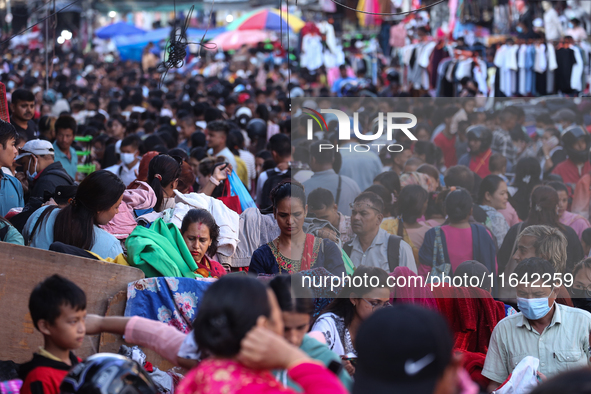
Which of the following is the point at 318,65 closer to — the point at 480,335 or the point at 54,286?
the point at 480,335

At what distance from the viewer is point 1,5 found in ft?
76.6

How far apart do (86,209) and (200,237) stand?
24.1 inches

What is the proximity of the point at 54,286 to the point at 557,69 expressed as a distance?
12178 mm

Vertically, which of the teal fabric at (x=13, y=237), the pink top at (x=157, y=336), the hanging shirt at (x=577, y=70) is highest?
the hanging shirt at (x=577, y=70)

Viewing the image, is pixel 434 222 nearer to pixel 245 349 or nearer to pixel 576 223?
pixel 576 223

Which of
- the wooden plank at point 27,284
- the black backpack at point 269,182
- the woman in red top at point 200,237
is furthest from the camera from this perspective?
the black backpack at point 269,182

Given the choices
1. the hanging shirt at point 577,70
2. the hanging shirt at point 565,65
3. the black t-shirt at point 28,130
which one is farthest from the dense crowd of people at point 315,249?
the hanging shirt at point 565,65

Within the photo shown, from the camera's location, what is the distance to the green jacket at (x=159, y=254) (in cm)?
321

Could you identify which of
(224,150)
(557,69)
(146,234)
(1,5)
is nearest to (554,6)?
(557,69)

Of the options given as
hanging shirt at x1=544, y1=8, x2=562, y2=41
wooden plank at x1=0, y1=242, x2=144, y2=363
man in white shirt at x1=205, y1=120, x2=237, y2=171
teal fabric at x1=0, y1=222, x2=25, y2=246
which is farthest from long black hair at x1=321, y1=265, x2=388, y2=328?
hanging shirt at x1=544, y1=8, x2=562, y2=41

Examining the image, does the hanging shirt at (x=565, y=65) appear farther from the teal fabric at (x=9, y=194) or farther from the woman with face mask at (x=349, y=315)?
the teal fabric at (x=9, y=194)

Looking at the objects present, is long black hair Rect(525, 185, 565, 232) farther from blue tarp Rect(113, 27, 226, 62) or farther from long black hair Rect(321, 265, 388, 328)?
blue tarp Rect(113, 27, 226, 62)

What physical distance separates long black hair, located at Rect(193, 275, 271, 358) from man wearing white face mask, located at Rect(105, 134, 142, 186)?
A: 4476 millimetres

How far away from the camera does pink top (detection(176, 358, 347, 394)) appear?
5.11ft
